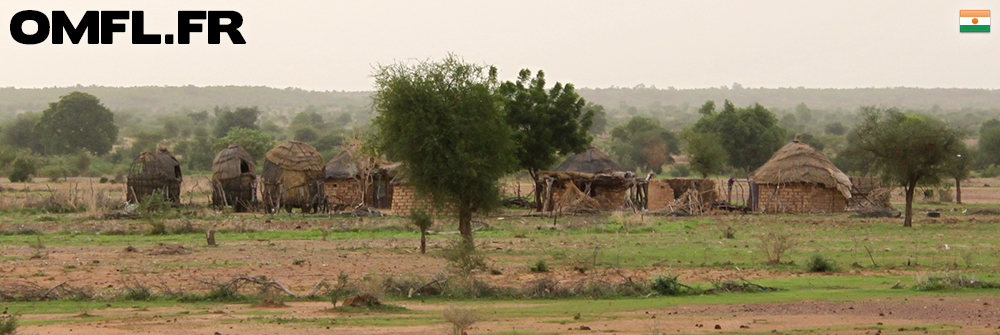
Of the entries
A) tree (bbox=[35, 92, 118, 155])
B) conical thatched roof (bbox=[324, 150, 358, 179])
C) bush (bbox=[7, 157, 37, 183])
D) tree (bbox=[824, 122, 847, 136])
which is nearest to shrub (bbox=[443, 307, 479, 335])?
conical thatched roof (bbox=[324, 150, 358, 179])

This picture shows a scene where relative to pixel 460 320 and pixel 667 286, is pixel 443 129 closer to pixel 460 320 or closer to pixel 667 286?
pixel 667 286

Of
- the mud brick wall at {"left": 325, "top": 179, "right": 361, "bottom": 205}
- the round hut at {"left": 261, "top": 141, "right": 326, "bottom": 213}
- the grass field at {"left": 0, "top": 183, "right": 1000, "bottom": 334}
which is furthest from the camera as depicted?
the mud brick wall at {"left": 325, "top": 179, "right": 361, "bottom": 205}

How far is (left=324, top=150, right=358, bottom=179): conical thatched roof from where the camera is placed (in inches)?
1469

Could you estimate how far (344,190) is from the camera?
1487 inches

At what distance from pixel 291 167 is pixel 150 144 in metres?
46.2

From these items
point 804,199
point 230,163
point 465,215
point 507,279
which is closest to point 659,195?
point 804,199

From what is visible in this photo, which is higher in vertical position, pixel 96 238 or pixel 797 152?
pixel 797 152

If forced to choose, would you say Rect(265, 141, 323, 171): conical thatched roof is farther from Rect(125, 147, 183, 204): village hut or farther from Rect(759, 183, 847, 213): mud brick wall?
Rect(759, 183, 847, 213): mud brick wall

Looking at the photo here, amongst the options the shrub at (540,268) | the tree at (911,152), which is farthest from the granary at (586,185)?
the shrub at (540,268)

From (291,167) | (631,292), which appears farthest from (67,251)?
(291,167)

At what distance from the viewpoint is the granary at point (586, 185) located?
3366 centimetres

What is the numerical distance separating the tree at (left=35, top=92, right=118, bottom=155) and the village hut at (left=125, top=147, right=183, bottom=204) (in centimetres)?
3795

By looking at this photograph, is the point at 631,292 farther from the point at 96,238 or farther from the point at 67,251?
the point at 96,238

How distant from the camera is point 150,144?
3002 inches
